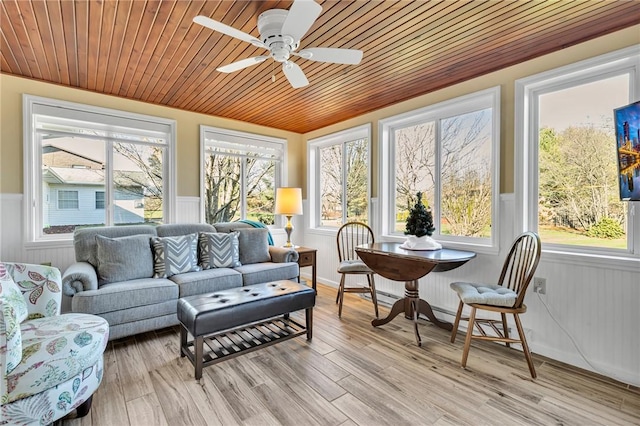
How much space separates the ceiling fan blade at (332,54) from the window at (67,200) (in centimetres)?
285

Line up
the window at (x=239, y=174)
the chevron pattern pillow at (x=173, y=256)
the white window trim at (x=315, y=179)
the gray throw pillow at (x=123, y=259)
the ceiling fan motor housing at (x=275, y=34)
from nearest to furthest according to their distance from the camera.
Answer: the ceiling fan motor housing at (x=275, y=34) < the gray throw pillow at (x=123, y=259) < the chevron pattern pillow at (x=173, y=256) < the window at (x=239, y=174) < the white window trim at (x=315, y=179)

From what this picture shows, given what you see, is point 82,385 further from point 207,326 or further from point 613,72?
point 613,72

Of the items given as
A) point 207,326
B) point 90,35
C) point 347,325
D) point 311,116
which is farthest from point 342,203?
point 90,35

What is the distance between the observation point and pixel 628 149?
186 centimetres

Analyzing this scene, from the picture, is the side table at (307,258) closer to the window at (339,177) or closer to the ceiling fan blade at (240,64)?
the window at (339,177)

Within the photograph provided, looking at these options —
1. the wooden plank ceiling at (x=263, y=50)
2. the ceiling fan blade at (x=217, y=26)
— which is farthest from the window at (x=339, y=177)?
the ceiling fan blade at (x=217, y=26)

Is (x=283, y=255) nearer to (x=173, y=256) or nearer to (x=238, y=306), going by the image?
(x=173, y=256)

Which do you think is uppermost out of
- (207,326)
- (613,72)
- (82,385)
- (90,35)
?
(90,35)

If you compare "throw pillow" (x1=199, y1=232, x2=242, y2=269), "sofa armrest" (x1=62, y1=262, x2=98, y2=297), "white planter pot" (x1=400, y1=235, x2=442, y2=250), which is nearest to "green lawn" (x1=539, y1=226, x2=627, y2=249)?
"white planter pot" (x1=400, y1=235, x2=442, y2=250)

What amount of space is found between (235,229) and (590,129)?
3471 millimetres

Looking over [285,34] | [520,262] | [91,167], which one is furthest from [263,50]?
[520,262]

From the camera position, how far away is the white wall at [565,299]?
196 centimetres

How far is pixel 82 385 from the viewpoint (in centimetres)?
152

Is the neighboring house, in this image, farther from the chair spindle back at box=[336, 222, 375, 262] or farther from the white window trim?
the chair spindle back at box=[336, 222, 375, 262]
